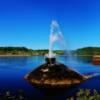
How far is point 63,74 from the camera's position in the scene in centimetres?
7919

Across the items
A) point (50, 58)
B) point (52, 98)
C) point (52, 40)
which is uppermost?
point (52, 40)

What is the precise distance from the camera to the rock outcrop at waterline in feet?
252

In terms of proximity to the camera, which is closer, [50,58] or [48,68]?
[48,68]

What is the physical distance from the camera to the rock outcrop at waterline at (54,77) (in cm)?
7681

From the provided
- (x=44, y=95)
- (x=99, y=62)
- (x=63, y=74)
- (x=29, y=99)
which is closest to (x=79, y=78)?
(x=63, y=74)

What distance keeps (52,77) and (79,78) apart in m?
9.79

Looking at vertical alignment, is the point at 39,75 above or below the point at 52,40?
below

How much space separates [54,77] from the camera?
7788 centimetres

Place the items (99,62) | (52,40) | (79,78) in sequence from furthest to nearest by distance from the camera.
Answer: (99,62), (52,40), (79,78)

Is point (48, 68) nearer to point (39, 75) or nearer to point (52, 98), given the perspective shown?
point (39, 75)

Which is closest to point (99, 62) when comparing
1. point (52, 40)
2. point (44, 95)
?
point (52, 40)

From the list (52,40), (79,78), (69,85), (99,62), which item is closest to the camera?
(69,85)

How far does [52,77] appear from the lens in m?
77.9

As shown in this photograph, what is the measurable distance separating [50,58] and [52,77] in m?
10.2
